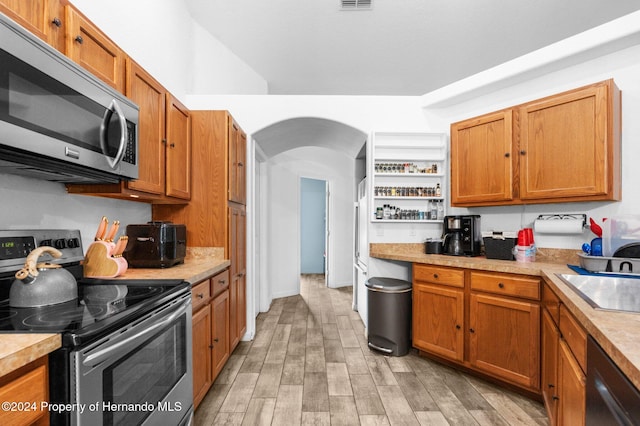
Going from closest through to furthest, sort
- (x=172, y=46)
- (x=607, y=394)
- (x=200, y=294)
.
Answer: (x=607, y=394) < (x=200, y=294) < (x=172, y=46)

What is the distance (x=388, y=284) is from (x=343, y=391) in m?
1.06

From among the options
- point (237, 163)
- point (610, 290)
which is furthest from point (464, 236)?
point (237, 163)

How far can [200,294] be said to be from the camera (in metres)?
2.04

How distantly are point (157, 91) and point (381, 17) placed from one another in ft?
7.63

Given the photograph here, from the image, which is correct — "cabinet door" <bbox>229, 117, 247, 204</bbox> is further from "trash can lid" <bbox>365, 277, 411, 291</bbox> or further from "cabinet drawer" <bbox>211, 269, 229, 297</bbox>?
"trash can lid" <bbox>365, 277, 411, 291</bbox>

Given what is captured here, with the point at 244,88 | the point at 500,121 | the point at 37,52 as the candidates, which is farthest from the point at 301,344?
the point at 244,88

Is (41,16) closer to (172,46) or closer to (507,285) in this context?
(172,46)

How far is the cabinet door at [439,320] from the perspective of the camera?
8.48 ft

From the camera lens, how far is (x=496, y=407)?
2135 millimetres

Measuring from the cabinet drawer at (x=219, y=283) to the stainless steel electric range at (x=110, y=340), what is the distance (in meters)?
0.58

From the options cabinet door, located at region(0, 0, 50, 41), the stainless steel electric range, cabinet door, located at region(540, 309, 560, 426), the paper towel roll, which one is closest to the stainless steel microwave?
cabinet door, located at region(0, 0, 50, 41)

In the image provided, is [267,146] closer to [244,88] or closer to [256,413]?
[244,88]

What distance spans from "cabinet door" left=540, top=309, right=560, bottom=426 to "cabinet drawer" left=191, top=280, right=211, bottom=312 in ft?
6.55

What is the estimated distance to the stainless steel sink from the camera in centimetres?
166
